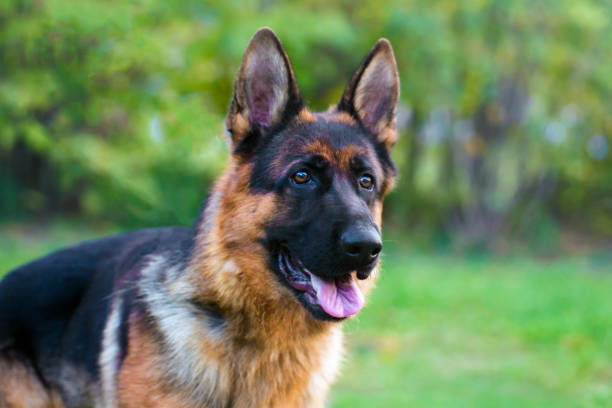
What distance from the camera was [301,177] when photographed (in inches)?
121

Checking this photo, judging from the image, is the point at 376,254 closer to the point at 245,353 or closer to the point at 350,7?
the point at 245,353

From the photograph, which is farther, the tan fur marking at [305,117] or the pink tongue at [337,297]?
the tan fur marking at [305,117]

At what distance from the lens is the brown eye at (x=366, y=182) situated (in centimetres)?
320

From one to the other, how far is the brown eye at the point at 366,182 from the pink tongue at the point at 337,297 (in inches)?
20.7

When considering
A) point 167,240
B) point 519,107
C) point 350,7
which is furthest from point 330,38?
point 167,240

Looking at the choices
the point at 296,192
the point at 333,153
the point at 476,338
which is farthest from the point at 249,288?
the point at 476,338

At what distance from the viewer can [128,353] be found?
3064 millimetres

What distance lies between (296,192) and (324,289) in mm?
494

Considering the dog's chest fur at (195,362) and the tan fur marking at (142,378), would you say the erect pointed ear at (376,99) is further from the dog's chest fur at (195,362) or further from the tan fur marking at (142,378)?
the tan fur marking at (142,378)

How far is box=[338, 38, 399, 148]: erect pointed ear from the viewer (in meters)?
3.43

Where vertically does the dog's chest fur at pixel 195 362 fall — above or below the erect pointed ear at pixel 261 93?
below

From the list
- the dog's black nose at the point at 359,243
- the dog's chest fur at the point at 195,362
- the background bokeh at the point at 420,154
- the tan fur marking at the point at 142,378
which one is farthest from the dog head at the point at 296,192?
the background bokeh at the point at 420,154

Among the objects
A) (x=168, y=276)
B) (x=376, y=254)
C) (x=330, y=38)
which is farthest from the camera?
(x=330, y=38)

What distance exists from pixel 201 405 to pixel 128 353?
45 centimetres
